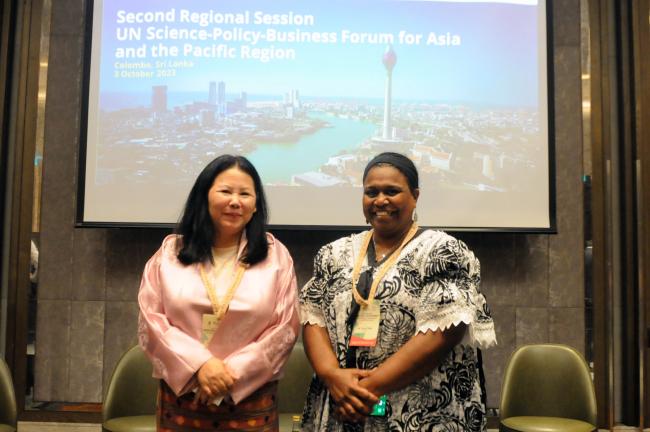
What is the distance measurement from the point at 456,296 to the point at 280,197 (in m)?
2.57

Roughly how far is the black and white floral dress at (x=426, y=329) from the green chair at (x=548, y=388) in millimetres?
1598

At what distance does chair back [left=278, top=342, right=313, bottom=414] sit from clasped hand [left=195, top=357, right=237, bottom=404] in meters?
1.52

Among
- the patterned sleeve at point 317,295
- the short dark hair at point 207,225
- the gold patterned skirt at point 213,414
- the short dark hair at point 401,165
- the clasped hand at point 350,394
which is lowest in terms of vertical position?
the gold patterned skirt at point 213,414

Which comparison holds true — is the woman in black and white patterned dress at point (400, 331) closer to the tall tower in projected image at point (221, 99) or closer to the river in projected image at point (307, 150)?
the river in projected image at point (307, 150)

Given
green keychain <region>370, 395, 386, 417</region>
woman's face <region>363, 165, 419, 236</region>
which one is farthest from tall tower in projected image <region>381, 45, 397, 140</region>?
green keychain <region>370, 395, 386, 417</region>

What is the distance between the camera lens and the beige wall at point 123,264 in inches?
171

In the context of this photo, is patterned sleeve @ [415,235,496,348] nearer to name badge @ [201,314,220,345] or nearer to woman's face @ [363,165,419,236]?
woman's face @ [363,165,419,236]

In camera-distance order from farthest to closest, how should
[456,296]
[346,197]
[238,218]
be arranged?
[346,197], [238,218], [456,296]

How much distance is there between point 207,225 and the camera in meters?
2.08

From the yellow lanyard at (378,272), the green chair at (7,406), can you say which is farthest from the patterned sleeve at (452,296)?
the green chair at (7,406)

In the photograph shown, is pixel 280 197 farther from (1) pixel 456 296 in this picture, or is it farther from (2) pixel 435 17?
(1) pixel 456 296

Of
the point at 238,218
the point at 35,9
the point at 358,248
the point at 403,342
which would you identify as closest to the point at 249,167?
the point at 238,218

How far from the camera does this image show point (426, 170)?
432 centimetres

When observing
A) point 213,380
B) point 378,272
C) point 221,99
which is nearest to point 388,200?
point 378,272
